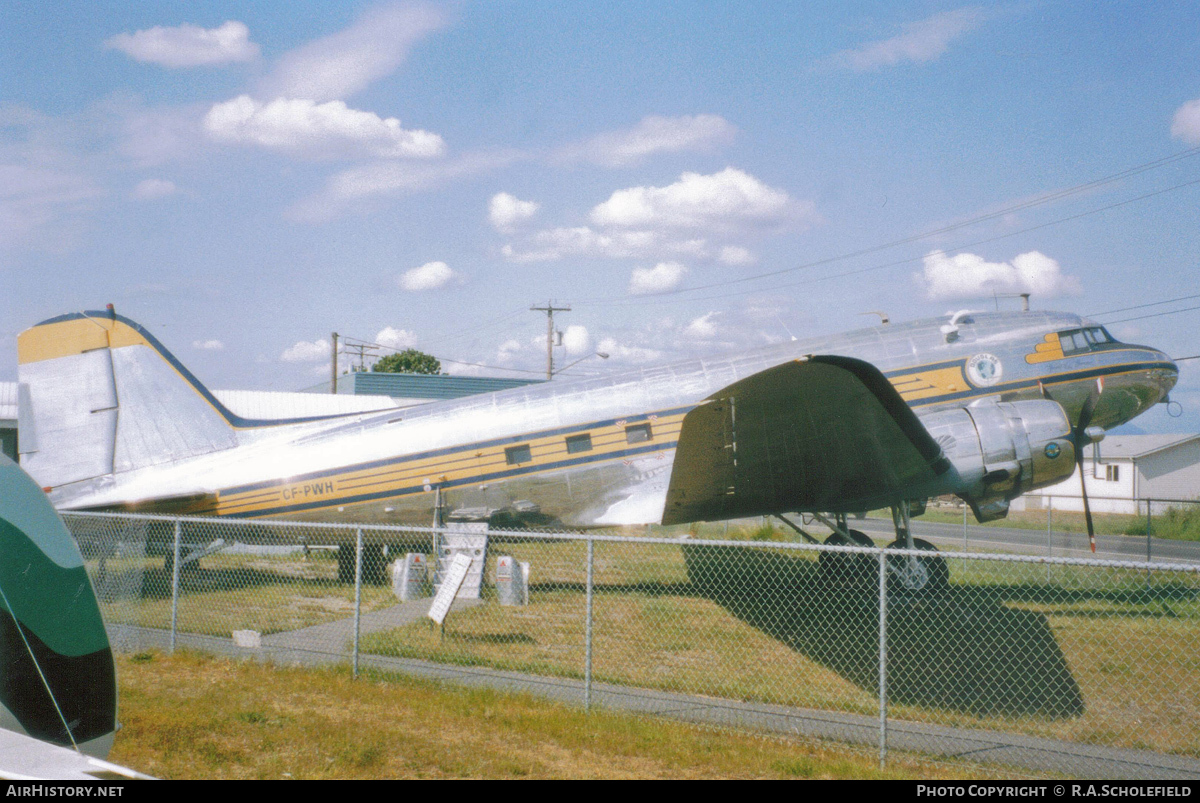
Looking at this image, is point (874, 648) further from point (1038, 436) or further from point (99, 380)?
point (99, 380)

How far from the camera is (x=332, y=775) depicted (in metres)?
4.93

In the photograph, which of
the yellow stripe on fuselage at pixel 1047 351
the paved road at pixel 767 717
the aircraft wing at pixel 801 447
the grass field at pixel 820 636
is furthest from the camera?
the yellow stripe on fuselage at pixel 1047 351

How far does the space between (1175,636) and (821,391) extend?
5.44 m

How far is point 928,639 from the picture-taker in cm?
888

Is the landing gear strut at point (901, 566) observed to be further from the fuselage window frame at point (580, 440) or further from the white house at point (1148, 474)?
the white house at point (1148, 474)

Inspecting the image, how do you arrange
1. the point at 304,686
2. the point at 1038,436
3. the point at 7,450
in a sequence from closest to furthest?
the point at 304,686 < the point at 1038,436 < the point at 7,450

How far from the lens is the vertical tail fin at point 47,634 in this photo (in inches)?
139

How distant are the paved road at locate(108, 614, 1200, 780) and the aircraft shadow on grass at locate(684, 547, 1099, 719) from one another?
80cm

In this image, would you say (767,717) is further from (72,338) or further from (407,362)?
(407,362)

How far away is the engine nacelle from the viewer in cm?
1002

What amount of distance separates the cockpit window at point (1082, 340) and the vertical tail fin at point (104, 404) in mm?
12565

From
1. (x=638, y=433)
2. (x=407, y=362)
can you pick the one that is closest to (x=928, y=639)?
(x=638, y=433)

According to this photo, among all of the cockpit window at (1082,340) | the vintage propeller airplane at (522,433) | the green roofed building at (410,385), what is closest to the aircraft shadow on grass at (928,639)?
the vintage propeller airplane at (522,433)

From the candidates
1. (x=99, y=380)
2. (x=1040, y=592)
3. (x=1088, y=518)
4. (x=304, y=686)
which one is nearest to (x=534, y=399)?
(x=304, y=686)
